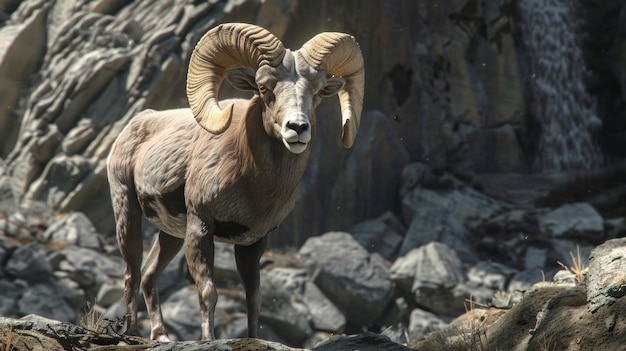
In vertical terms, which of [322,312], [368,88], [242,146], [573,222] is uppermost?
[242,146]

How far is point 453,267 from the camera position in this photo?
18562 mm

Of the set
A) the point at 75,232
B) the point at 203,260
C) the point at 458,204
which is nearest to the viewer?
the point at 203,260

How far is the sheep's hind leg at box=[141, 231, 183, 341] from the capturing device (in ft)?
24.1

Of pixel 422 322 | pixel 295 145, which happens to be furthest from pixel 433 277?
pixel 295 145

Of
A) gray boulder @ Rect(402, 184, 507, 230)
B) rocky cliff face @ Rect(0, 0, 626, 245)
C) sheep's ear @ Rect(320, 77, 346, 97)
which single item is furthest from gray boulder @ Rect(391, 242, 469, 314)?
sheep's ear @ Rect(320, 77, 346, 97)

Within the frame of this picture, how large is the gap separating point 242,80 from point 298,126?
0.89 meters

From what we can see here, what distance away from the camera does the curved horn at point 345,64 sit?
6.53 meters

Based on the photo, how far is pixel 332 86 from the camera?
263 inches

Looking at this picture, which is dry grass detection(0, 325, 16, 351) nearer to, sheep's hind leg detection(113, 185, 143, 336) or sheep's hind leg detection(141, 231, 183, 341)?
sheep's hind leg detection(141, 231, 183, 341)

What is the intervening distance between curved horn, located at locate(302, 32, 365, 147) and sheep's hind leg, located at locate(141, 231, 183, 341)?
206 cm

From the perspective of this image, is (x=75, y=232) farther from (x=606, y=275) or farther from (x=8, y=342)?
(x=606, y=275)

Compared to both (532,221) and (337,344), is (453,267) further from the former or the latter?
(337,344)

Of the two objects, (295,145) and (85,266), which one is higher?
(295,145)

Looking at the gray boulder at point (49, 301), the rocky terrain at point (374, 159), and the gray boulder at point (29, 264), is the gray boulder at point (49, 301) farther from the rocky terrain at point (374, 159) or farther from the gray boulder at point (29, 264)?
the gray boulder at point (29, 264)
